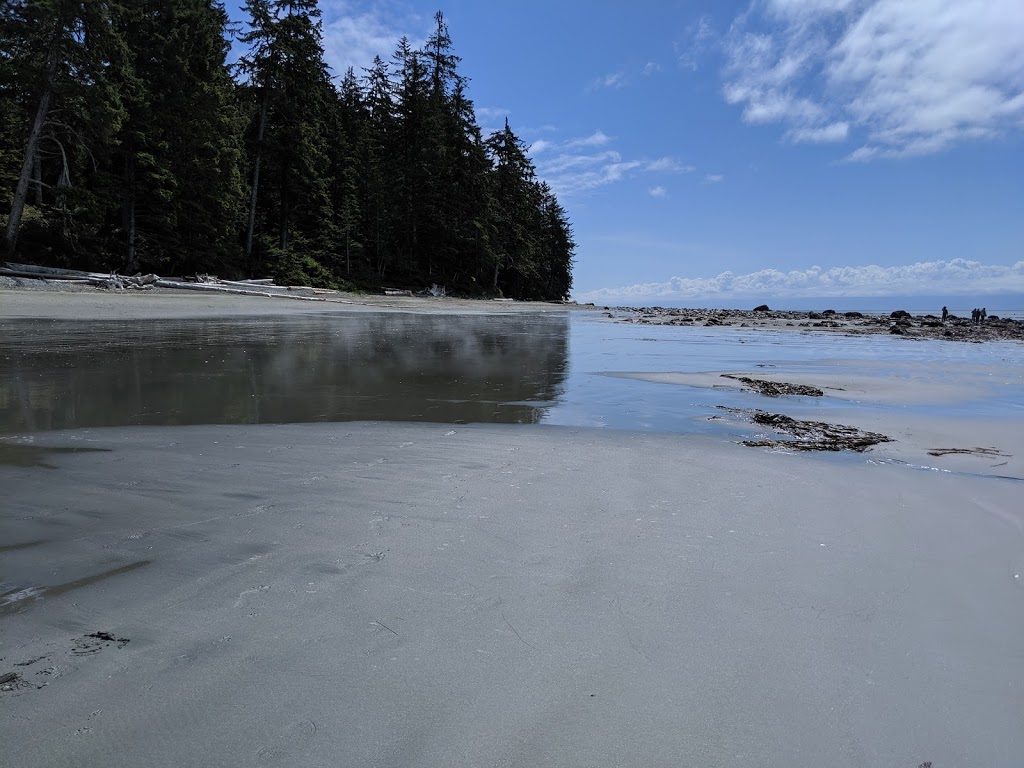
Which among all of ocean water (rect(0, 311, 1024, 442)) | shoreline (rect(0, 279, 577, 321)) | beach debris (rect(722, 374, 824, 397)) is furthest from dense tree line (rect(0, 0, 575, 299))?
beach debris (rect(722, 374, 824, 397))

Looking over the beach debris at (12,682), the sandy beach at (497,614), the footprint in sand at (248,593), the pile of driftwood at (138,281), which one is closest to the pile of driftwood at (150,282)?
the pile of driftwood at (138,281)

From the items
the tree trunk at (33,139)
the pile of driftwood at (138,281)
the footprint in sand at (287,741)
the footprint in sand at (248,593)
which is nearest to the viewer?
the footprint in sand at (287,741)

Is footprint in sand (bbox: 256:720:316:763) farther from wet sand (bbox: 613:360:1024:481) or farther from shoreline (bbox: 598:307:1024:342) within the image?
shoreline (bbox: 598:307:1024:342)

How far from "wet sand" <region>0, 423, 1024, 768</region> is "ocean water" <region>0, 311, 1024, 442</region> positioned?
67.0 inches

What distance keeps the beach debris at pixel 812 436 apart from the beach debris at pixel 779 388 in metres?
1.72

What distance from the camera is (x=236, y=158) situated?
27453 mm

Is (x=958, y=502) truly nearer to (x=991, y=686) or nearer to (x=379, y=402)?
(x=991, y=686)

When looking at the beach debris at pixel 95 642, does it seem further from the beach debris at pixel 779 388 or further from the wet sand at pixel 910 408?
the beach debris at pixel 779 388

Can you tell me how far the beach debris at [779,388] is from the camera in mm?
7019

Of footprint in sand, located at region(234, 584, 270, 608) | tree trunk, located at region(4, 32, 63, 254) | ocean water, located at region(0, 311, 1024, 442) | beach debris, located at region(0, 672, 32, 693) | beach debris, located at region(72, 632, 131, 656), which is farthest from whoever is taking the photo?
tree trunk, located at region(4, 32, 63, 254)

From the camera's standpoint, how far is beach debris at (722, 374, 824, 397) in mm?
7019

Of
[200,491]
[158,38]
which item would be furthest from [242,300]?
[200,491]

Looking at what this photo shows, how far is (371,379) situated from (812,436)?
475cm

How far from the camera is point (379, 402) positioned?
558 centimetres
